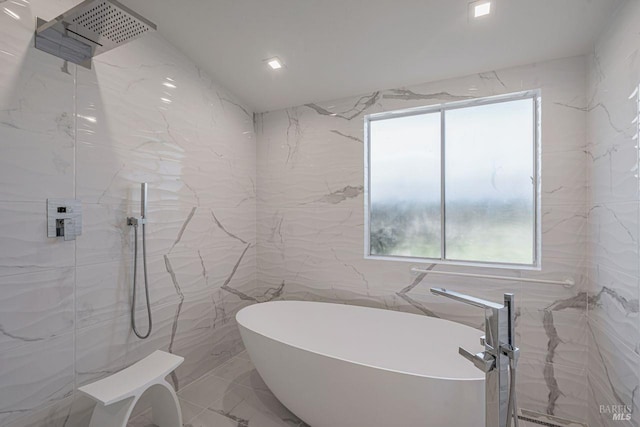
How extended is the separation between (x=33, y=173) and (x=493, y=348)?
7.21 ft

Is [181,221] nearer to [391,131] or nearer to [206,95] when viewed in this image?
[206,95]

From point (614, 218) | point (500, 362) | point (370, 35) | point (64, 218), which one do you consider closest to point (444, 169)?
point (614, 218)

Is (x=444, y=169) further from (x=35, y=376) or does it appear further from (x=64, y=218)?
(x=35, y=376)

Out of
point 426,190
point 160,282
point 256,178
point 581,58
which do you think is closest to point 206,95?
point 256,178

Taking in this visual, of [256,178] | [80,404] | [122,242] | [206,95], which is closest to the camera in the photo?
[80,404]

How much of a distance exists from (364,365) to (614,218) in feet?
5.27

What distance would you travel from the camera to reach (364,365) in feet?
4.95

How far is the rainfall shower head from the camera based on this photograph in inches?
51.6

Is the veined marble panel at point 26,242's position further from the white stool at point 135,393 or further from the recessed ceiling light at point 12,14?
the recessed ceiling light at point 12,14

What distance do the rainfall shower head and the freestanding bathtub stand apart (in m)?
1.84

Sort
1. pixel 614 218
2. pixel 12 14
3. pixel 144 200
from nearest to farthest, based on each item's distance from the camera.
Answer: pixel 12 14, pixel 614 218, pixel 144 200

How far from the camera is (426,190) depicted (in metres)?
2.58

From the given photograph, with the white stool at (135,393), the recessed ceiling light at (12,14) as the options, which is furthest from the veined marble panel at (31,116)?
the white stool at (135,393)

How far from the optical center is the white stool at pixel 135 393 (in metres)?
1.46
